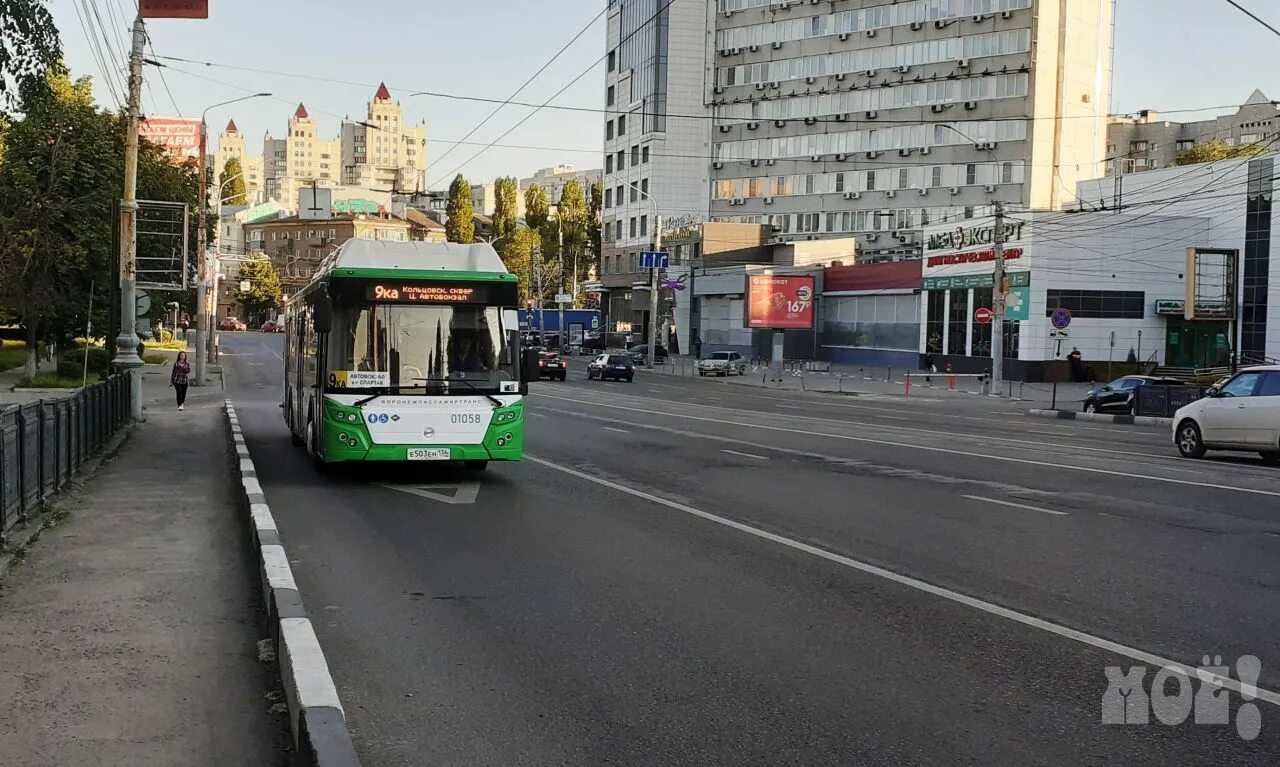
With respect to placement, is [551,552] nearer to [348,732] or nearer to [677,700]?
[677,700]

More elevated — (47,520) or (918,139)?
(918,139)

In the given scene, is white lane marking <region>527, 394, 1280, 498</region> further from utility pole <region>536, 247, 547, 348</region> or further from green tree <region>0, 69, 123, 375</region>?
utility pole <region>536, 247, 547, 348</region>

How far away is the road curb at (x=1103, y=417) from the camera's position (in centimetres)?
3566

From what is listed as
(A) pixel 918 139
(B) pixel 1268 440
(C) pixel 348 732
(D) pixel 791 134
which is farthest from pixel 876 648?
(D) pixel 791 134

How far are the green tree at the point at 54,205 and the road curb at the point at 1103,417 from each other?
30675 millimetres

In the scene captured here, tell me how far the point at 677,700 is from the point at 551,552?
177 inches

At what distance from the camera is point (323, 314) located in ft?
48.3

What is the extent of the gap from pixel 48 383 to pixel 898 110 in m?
58.7

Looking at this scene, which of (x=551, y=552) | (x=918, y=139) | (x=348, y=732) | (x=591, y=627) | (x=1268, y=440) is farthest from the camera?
(x=918, y=139)

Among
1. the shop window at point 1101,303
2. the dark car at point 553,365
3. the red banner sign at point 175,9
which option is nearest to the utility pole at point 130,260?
the red banner sign at point 175,9

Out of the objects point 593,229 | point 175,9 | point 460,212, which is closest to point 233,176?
point 460,212

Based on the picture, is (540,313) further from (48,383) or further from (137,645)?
(137,645)

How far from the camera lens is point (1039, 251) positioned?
5594 cm

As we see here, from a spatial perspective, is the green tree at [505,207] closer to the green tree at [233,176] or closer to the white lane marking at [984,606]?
the green tree at [233,176]
